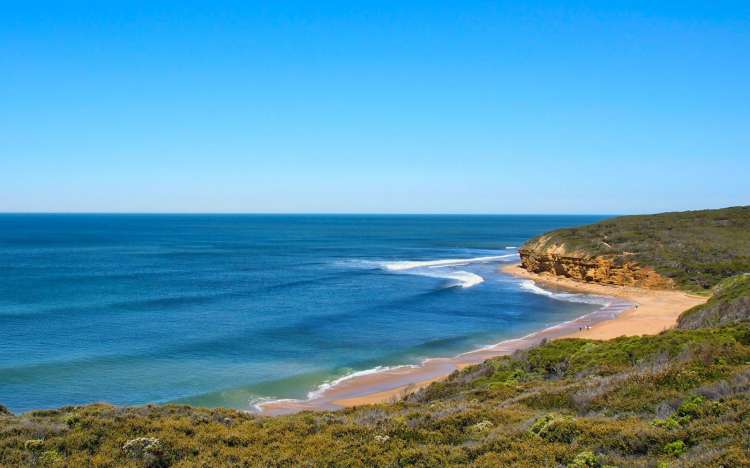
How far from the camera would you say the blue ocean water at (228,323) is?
1083 inches

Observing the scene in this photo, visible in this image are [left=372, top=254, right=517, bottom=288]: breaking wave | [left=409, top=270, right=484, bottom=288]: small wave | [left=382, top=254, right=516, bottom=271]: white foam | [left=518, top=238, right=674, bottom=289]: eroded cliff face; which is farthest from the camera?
[left=382, top=254, right=516, bottom=271]: white foam

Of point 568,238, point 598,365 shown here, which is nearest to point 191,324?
point 598,365

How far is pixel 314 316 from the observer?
145ft

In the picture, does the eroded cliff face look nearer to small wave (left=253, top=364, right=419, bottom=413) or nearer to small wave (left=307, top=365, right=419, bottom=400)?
small wave (left=253, top=364, right=419, bottom=413)

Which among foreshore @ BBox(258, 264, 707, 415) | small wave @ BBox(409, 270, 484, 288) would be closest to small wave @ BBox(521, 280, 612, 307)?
foreshore @ BBox(258, 264, 707, 415)

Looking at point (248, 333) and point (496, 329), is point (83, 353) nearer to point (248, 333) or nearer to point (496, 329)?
point (248, 333)

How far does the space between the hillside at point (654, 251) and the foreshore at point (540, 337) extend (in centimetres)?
198

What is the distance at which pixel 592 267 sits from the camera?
207 feet

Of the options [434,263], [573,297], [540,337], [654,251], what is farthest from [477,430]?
[434,263]

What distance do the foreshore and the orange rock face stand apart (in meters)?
1.16

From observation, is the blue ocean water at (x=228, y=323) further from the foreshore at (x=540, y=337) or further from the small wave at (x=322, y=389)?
the foreshore at (x=540, y=337)

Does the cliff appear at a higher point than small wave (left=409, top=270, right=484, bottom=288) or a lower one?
higher

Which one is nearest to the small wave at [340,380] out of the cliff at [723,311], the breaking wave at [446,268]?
the cliff at [723,311]

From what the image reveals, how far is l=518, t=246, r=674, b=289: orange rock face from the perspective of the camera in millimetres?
58188
